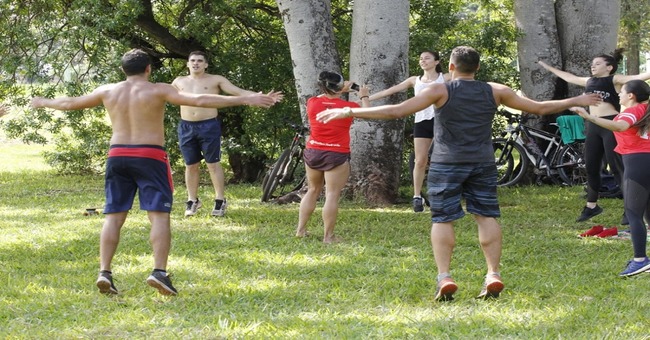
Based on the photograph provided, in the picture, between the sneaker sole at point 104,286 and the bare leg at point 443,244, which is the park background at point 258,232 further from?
the bare leg at point 443,244

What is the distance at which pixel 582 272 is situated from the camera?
288 inches

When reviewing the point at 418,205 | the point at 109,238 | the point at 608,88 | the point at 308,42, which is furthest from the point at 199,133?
the point at 608,88

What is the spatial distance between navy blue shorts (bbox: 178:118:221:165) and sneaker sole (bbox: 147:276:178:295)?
418 centimetres

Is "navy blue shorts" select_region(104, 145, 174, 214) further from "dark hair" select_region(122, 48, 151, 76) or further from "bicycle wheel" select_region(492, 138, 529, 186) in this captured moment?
"bicycle wheel" select_region(492, 138, 529, 186)

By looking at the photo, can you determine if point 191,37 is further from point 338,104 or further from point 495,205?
point 495,205

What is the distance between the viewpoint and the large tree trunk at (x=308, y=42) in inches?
451

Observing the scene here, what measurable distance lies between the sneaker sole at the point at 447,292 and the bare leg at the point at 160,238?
190 centimetres

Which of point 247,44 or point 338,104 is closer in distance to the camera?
point 338,104

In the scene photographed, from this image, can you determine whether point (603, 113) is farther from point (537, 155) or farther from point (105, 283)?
point (105, 283)

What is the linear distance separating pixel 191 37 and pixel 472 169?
8.88 meters

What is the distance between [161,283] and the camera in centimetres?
635

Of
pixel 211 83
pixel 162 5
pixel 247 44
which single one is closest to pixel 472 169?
pixel 211 83

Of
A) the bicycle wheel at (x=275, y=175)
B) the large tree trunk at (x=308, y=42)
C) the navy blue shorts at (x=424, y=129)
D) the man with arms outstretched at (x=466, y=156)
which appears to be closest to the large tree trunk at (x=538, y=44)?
the large tree trunk at (x=308, y=42)

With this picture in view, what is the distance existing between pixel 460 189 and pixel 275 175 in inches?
221
